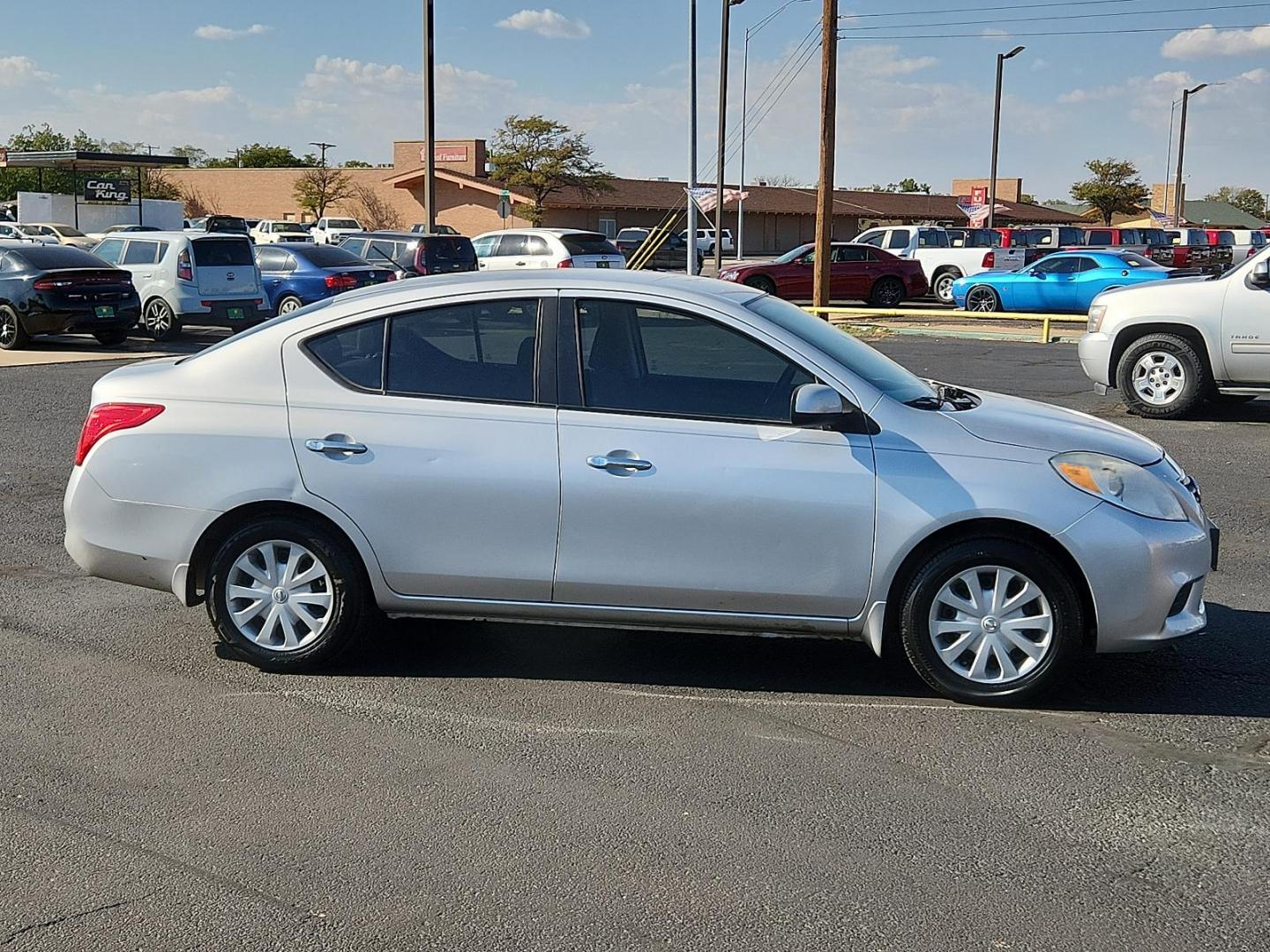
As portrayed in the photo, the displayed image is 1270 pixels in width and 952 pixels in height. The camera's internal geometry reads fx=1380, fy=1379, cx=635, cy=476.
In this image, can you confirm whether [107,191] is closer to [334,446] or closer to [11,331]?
[11,331]

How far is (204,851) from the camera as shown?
13.4 feet

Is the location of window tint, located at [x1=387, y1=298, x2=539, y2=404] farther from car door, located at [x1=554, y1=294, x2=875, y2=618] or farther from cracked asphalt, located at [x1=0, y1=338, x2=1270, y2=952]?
cracked asphalt, located at [x1=0, y1=338, x2=1270, y2=952]

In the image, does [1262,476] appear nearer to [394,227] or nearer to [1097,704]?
[1097,704]

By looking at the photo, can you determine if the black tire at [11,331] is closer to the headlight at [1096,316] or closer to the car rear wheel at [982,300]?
the headlight at [1096,316]

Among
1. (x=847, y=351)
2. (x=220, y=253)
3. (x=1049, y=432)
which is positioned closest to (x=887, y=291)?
(x=220, y=253)

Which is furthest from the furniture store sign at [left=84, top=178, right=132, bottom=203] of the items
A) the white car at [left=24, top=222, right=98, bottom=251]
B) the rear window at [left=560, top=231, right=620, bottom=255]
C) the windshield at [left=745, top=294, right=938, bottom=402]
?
the windshield at [left=745, top=294, right=938, bottom=402]

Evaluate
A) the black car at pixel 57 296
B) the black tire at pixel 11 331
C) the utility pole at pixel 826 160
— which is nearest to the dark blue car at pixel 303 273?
the black car at pixel 57 296

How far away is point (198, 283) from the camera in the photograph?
20859 mm

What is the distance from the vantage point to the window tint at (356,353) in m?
5.63

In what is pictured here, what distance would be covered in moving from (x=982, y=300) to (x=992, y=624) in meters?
24.1

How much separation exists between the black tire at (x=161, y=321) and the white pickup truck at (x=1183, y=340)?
13858 millimetres

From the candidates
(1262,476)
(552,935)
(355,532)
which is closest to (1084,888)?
(552,935)

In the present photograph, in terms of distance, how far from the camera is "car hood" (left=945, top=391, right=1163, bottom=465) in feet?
17.5

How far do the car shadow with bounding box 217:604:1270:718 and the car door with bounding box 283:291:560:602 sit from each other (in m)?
0.51
